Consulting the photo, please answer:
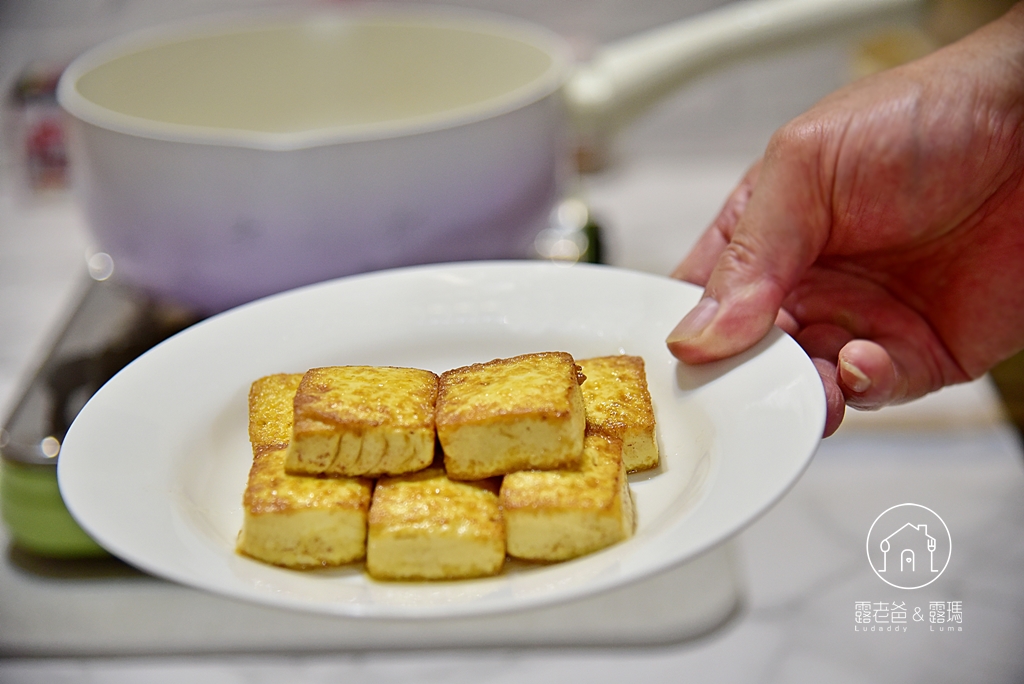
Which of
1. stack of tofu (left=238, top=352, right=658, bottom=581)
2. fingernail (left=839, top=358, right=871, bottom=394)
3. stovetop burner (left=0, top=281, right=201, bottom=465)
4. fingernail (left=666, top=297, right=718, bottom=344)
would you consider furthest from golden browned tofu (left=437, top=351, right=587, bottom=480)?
stovetop burner (left=0, top=281, right=201, bottom=465)

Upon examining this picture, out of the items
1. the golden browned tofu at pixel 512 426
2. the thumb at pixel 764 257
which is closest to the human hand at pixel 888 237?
the thumb at pixel 764 257

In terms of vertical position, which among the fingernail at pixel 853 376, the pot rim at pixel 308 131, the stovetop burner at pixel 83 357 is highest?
the pot rim at pixel 308 131

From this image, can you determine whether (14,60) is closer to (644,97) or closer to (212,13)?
(212,13)

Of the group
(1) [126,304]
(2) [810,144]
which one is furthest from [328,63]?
(2) [810,144]

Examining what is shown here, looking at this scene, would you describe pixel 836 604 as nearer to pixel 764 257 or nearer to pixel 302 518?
pixel 764 257

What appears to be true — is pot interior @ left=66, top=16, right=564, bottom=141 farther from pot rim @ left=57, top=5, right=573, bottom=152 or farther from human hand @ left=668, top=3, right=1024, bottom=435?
human hand @ left=668, top=3, right=1024, bottom=435

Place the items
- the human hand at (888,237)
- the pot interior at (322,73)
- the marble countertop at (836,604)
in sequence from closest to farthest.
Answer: the human hand at (888,237)
the marble countertop at (836,604)
the pot interior at (322,73)

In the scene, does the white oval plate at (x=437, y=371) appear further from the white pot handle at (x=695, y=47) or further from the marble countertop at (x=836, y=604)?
the white pot handle at (x=695, y=47)
